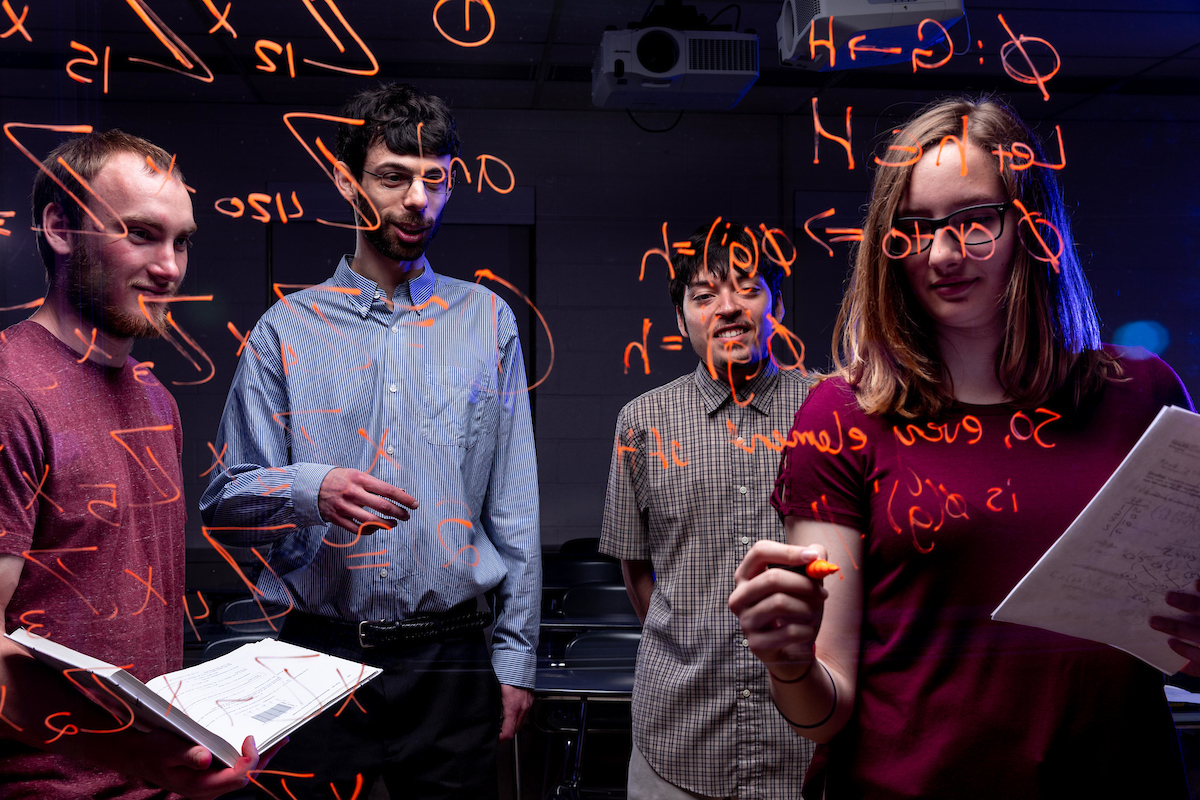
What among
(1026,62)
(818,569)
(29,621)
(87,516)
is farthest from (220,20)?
(1026,62)

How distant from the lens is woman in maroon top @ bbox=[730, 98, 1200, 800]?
63 cm

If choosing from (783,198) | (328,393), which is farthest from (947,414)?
(328,393)

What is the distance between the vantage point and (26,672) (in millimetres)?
646

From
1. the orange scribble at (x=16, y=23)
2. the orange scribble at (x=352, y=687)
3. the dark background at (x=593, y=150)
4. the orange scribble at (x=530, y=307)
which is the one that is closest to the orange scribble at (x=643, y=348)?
the dark background at (x=593, y=150)

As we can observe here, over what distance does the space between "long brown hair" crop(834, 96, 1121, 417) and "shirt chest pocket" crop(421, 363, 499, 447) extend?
16.2 inches

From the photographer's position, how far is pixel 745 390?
3.45ft

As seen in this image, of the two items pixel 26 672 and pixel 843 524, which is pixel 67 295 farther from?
pixel 843 524

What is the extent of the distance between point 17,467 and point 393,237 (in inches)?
15.9

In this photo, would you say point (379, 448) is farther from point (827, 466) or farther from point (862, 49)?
point (862, 49)

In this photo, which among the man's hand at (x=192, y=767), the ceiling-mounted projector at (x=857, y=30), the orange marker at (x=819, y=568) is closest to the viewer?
the orange marker at (x=819, y=568)

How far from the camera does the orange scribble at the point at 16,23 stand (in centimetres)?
75

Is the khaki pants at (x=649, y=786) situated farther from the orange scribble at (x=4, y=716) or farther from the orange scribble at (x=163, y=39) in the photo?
the orange scribble at (x=163, y=39)

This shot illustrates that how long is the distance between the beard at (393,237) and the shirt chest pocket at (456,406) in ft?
0.43

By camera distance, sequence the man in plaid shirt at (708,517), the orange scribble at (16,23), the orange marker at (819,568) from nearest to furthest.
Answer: the orange marker at (819,568) < the orange scribble at (16,23) < the man in plaid shirt at (708,517)
